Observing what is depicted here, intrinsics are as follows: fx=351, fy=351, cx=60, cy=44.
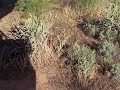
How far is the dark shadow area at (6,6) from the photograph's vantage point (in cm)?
747

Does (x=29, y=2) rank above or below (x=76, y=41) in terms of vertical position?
above

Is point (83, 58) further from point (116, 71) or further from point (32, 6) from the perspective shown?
point (32, 6)

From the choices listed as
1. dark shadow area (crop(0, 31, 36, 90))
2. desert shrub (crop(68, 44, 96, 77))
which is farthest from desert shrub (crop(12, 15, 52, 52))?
desert shrub (crop(68, 44, 96, 77))

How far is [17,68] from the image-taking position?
563cm

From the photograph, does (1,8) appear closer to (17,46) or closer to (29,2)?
(29,2)

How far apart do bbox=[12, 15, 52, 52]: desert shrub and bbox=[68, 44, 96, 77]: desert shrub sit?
1.71 ft

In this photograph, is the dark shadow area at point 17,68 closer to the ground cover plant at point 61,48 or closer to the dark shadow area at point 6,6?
the ground cover plant at point 61,48

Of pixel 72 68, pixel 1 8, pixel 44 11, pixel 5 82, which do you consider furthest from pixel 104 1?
pixel 5 82

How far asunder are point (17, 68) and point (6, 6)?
97.9 inches

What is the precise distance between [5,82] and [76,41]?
65.9 inches

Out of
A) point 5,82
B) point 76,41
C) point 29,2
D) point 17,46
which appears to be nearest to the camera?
point 5,82

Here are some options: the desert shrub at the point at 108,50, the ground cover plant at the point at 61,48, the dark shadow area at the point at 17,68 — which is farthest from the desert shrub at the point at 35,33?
the desert shrub at the point at 108,50

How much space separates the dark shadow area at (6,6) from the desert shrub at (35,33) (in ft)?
4.48

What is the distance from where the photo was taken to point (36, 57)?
5.74m
